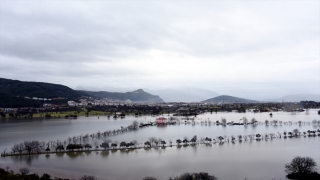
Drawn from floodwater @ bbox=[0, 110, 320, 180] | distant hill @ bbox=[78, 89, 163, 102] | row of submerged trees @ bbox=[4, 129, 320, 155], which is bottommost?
floodwater @ bbox=[0, 110, 320, 180]

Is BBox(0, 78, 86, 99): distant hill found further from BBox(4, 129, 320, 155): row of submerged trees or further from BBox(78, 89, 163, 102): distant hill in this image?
BBox(4, 129, 320, 155): row of submerged trees

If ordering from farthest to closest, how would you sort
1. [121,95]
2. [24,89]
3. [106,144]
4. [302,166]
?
[121,95] < [24,89] < [106,144] < [302,166]

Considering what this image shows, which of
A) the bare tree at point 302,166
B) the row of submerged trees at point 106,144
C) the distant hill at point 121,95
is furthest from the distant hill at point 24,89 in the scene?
the bare tree at point 302,166

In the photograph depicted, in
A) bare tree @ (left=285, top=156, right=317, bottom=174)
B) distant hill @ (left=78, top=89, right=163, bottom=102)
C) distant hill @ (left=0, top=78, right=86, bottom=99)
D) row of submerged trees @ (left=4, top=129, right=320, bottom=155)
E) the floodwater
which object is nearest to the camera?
bare tree @ (left=285, top=156, right=317, bottom=174)

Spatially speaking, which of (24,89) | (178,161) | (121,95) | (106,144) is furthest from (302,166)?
(121,95)

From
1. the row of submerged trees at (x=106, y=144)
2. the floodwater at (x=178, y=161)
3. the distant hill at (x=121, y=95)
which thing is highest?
the distant hill at (x=121, y=95)

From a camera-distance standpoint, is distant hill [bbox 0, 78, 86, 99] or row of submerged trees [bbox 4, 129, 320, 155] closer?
row of submerged trees [bbox 4, 129, 320, 155]

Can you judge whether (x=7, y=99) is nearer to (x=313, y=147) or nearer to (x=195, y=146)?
(x=195, y=146)

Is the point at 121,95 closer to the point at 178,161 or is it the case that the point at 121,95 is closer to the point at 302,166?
the point at 178,161

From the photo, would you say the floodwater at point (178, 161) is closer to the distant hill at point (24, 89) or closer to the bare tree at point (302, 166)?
the bare tree at point (302, 166)

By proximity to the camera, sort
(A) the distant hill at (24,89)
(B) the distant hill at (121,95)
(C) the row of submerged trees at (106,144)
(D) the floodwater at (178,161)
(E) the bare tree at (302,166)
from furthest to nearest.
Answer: (B) the distant hill at (121,95)
(A) the distant hill at (24,89)
(C) the row of submerged trees at (106,144)
(D) the floodwater at (178,161)
(E) the bare tree at (302,166)

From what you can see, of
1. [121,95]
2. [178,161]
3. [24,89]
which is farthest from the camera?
[121,95]

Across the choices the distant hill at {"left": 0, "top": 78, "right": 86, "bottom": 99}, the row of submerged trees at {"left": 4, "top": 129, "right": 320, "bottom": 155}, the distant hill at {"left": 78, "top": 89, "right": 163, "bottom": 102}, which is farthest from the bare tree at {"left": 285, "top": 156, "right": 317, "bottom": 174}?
the distant hill at {"left": 78, "top": 89, "right": 163, "bottom": 102}

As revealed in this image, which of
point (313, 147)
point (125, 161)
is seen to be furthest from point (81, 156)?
point (313, 147)
